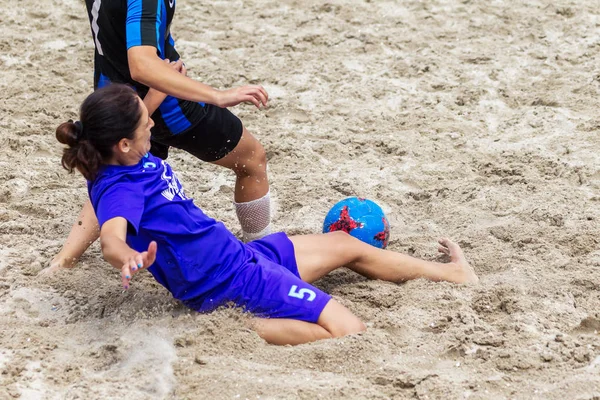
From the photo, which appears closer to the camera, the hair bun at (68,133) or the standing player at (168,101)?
the hair bun at (68,133)

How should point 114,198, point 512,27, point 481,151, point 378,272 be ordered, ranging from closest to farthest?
point 114,198 < point 378,272 < point 481,151 < point 512,27

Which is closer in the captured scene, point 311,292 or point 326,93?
point 311,292

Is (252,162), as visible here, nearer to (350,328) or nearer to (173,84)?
(173,84)

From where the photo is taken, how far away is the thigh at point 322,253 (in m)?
3.96

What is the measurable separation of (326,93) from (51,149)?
6.61 ft

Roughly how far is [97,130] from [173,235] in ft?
1.70

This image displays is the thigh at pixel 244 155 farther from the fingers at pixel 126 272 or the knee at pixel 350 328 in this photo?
the fingers at pixel 126 272

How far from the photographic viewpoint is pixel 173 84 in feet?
12.0

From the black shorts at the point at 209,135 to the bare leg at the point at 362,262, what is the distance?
2.16ft

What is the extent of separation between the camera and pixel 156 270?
Answer: 355cm

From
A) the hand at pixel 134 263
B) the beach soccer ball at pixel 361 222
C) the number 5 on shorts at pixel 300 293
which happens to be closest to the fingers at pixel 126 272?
the hand at pixel 134 263

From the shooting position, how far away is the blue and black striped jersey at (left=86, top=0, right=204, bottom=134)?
375 centimetres

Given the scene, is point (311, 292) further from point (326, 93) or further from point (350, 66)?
point (350, 66)

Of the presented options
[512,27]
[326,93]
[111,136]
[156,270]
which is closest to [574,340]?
[156,270]
